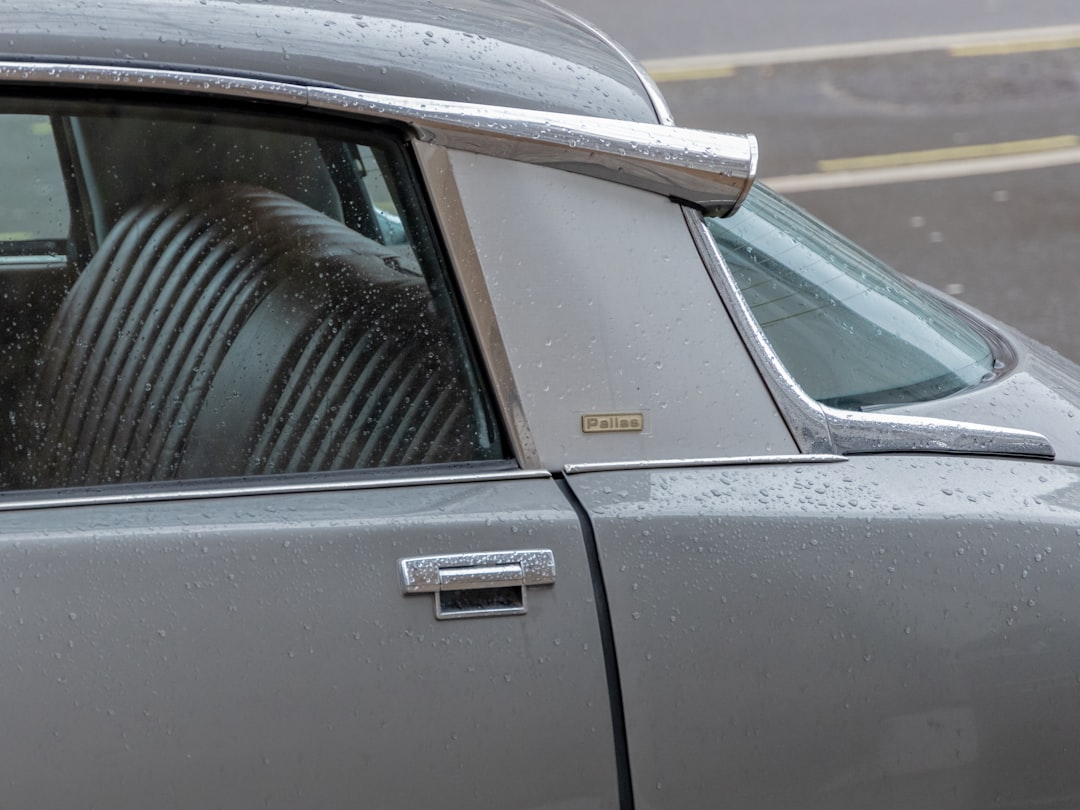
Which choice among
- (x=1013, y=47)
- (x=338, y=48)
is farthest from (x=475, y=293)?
(x=1013, y=47)

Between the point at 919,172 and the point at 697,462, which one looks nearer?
the point at 697,462

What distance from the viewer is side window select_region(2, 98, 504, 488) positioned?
5.30ft

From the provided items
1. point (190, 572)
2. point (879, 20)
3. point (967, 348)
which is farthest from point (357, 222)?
point (879, 20)

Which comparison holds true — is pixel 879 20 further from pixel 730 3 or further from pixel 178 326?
pixel 178 326

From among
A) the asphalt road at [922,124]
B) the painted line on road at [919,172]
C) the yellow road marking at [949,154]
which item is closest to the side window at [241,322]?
the asphalt road at [922,124]

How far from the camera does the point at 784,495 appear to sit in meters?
1.68

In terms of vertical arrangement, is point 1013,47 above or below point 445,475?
below

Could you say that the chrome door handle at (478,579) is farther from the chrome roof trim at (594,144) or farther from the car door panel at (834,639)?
the chrome roof trim at (594,144)

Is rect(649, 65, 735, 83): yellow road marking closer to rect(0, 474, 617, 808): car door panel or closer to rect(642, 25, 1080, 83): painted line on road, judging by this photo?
rect(642, 25, 1080, 83): painted line on road

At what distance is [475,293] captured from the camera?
1.64m

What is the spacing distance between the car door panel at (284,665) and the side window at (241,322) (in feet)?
0.30

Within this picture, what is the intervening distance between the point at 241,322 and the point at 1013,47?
33.8 feet

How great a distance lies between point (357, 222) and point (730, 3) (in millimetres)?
10948

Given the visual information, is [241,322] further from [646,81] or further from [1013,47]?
[1013,47]
